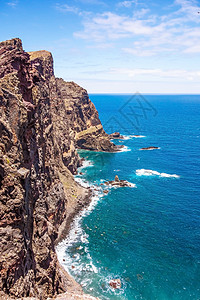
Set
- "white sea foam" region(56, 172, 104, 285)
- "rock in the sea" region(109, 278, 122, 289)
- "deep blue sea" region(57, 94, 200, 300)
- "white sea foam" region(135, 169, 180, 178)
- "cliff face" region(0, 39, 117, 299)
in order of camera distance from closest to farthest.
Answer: "cliff face" region(0, 39, 117, 299), "rock in the sea" region(109, 278, 122, 289), "deep blue sea" region(57, 94, 200, 300), "white sea foam" region(56, 172, 104, 285), "white sea foam" region(135, 169, 180, 178)

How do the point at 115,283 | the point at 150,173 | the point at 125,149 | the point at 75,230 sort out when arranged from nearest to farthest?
the point at 115,283 → the point at 75,230 → the point at 150,173 → the point at 125,149

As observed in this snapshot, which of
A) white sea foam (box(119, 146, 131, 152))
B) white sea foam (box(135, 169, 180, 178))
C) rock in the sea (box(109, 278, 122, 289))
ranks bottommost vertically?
rock in the sea (box(109, 278, 122, 289))

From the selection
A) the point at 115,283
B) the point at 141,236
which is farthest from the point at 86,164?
the point at 115,283

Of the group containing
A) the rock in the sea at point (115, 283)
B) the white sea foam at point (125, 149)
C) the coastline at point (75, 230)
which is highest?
the white sea foam at point (125, 149)

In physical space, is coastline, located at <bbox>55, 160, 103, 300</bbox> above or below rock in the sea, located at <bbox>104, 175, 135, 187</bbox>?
below

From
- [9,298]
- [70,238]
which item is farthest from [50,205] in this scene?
[9,298]

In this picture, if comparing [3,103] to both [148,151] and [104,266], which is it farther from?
[148,151]

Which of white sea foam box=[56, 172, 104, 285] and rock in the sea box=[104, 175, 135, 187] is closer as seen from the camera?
white sea foam box=[56, 172, 104, 285]

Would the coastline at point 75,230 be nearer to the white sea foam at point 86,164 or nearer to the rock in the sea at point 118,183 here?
the rock in the sea at point 118,183

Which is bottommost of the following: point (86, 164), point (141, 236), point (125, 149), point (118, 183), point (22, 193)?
point (141, 236)

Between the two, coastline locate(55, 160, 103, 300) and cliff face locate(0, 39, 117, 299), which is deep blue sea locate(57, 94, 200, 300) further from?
cliff face locate(0, 39, 117, 299)

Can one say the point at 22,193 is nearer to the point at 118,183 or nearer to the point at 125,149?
the point at 118,183

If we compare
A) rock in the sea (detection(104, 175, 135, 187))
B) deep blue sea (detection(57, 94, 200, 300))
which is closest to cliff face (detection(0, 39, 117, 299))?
deep blue sea (detection(57, 94, 200, 300))

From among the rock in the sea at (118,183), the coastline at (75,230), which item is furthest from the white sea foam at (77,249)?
the rock in the sea at (118,183)
